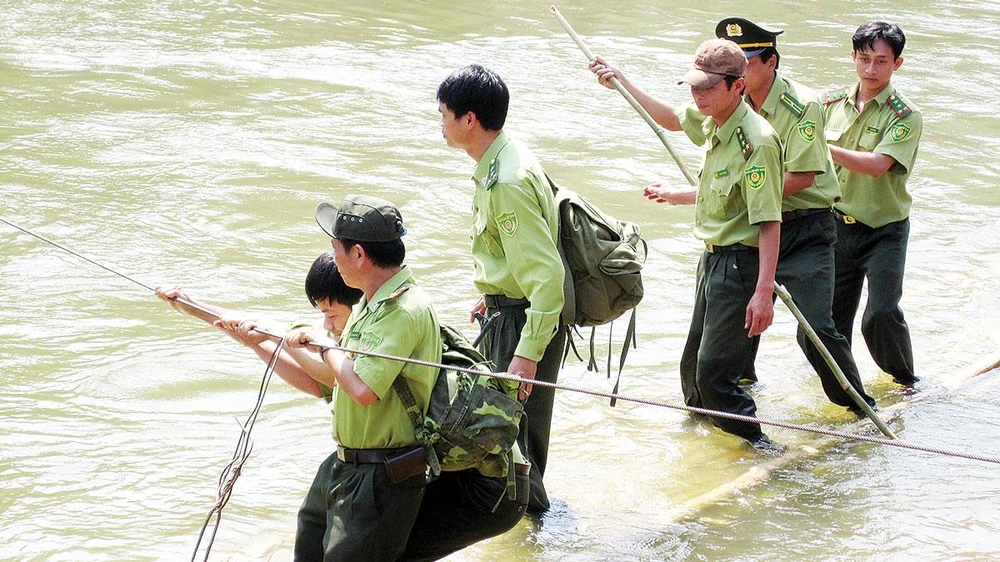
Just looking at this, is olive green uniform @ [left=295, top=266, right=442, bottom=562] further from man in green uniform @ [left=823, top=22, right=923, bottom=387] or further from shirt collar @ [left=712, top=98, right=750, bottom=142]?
man in green uniform @ [left=823, top=22, right=923, bottom=387]

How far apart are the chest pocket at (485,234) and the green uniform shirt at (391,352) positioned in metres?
0.69

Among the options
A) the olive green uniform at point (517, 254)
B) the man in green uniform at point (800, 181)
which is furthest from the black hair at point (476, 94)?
the man in green uniform at point (800, 181)

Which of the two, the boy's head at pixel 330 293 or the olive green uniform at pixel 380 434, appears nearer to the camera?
the olive green uniform at pixel 380 434

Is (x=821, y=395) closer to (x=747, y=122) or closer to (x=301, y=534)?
(x=747, y=122)

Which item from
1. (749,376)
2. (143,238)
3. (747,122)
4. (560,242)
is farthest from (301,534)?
(143,238)

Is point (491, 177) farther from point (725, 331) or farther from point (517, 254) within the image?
point (725, 331)

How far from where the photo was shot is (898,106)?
6.20 metres

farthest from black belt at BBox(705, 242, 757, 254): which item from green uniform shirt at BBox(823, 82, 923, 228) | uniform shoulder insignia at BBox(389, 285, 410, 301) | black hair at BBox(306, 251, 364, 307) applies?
uniform shoulder insignia at BBox(389, 285, 410, 301)

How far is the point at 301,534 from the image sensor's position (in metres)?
3.95

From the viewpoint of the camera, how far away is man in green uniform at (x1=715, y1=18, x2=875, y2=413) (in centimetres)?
549

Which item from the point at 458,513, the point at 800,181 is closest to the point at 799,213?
the point at 800,181

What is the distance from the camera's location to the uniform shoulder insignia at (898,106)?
618 cm

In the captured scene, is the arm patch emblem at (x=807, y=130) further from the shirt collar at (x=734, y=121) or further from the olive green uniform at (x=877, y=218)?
the olive green uniform at (x=877, y=218)

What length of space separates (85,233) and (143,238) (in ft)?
1.36
